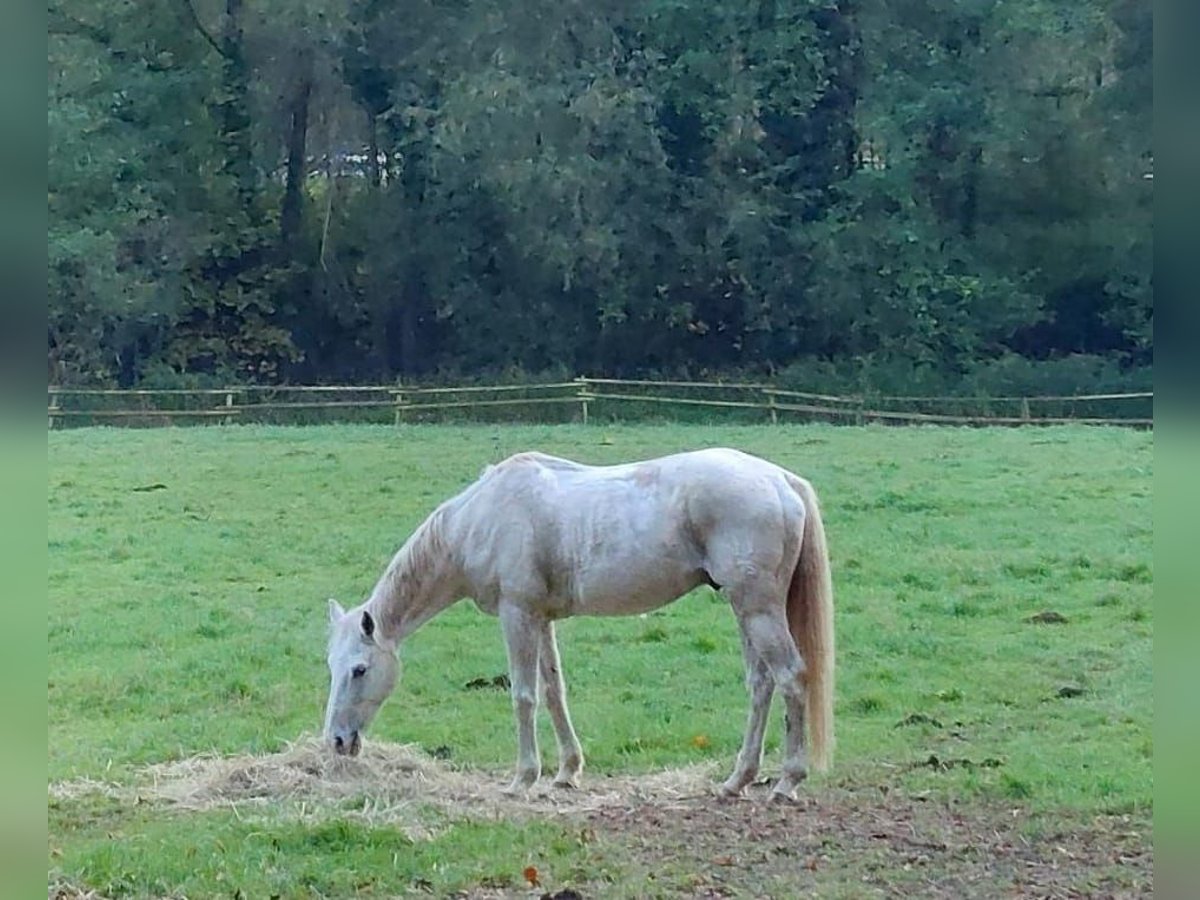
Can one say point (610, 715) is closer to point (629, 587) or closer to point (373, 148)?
point (629, 587)

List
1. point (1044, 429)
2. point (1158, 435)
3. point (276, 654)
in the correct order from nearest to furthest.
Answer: point (1158, 435) < point (276, 654) < point (1044, 429)

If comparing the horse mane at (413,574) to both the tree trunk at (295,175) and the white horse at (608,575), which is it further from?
the tree trunk at (295,175)

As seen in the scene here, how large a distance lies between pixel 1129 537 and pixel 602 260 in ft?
51.4

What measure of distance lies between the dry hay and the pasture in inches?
0.7

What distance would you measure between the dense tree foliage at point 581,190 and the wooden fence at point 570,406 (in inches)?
104

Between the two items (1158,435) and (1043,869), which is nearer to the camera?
(1158,435)

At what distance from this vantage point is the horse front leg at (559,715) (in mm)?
5328

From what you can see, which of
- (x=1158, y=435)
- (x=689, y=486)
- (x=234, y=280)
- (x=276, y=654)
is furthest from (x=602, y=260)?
(x=1158, y=435)

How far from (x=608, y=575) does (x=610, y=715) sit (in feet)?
4.38

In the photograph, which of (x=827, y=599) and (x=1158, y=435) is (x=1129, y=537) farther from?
(x=1158, y=435)

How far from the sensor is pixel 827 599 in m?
5.12

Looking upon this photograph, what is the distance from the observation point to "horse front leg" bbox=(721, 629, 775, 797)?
5.09 m

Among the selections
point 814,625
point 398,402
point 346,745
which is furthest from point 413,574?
point 398,402

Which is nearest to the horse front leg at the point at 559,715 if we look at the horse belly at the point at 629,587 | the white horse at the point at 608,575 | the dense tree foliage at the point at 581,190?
the white horse at the point at 608,575
